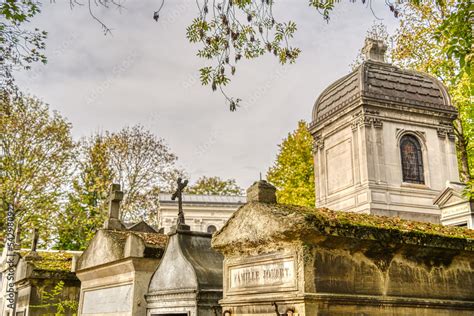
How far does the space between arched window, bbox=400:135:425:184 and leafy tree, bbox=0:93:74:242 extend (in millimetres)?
16305

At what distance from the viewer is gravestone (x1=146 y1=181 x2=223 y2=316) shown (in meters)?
6.54

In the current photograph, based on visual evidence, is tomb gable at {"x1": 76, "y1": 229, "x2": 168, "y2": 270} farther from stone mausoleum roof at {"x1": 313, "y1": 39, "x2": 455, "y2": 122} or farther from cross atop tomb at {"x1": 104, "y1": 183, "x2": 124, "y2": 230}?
stone mausoleum roof at {"x1": 313, "y1": 39, "x2": 455, "y2": 122}

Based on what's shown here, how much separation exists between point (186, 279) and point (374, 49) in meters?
20.0

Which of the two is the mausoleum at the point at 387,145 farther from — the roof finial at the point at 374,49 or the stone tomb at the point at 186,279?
the stone tomb at the point at 186,279

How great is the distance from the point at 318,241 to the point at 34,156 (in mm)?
21595

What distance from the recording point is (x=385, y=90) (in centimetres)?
2106

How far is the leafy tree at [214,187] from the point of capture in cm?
4466

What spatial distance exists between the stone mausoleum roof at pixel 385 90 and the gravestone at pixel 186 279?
14409 millimetres

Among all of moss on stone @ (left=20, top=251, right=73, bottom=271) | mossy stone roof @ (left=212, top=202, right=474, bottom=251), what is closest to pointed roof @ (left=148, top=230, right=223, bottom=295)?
mossy stone roof @ (left=212, top=202, right=474, bottom=251)

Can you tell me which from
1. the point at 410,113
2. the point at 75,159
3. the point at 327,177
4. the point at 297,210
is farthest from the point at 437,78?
the point at 297,210

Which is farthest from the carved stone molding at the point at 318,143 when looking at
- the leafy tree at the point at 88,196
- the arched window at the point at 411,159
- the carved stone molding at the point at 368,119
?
the leafy tree at the point at 88,196

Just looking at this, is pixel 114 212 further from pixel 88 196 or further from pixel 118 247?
pixel 88 196

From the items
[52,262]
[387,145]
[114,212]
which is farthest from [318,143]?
[114,212]

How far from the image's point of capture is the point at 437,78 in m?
22.8
